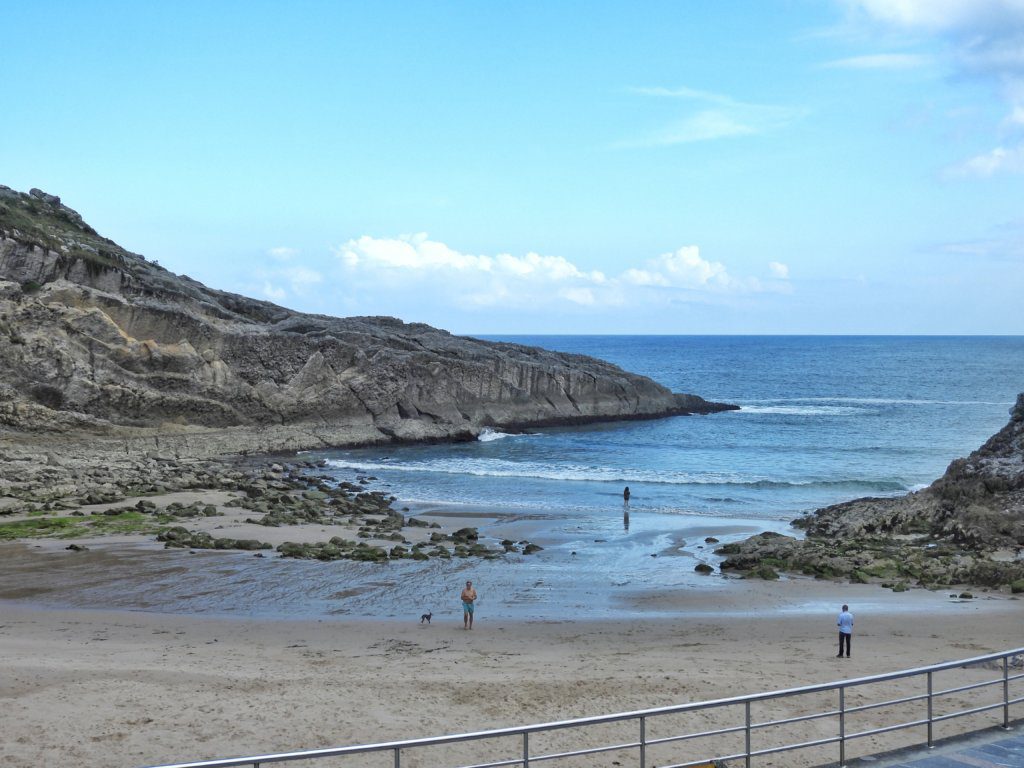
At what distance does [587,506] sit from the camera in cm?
3700

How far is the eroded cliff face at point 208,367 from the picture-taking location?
4500 cm

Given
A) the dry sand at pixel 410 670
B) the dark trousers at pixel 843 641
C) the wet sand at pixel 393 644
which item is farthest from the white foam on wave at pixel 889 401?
the dark trousers at pixel 843 641

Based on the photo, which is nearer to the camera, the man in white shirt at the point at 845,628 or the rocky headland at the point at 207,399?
the man in white shirt at the point at 845,628

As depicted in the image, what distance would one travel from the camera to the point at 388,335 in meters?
61.4

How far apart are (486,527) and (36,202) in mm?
46109

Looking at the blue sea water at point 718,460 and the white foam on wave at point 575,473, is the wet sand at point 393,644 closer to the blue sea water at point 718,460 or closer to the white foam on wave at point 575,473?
the blue sea water at point 718,460

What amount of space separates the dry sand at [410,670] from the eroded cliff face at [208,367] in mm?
27910

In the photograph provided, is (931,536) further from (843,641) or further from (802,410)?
(802,410)

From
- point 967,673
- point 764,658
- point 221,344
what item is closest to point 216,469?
point 221,344

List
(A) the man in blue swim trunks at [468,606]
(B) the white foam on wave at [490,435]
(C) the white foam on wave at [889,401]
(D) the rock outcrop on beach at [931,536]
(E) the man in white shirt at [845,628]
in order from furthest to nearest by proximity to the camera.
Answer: (C) the white foam on wave at [889,401]
(B) the white foam on wave at [490,435]
(D) the rock outcrop on beach at [931,536]
(A) the man in blue swim trunks at [468,606]
(E) the man in white shirt at [845,628]

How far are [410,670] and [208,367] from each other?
3904 centimetres

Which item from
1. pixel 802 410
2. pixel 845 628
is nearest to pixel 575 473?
pixel 845 628

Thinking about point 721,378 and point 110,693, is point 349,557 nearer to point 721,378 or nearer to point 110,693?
point 110,693

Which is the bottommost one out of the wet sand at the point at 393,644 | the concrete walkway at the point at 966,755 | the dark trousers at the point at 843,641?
the wet sand at the point at 393,644
